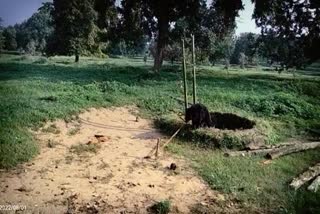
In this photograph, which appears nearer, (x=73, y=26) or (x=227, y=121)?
(x=227, y=121)

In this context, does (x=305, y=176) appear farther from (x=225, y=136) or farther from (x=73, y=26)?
(x=73, y=26)

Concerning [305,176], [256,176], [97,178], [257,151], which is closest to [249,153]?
[257,151]

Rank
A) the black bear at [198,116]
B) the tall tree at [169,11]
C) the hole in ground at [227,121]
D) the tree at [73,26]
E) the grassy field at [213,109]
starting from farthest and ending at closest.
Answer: the tree at [73,26], the tall tree at [169,11], the hole in ground at [227,121], the black bear at [198,116], the grassy field at [213,109]

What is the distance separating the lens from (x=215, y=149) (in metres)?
11.5

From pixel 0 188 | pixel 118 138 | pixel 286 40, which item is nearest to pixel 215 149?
pixel 118 138

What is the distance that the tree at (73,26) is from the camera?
112 ft

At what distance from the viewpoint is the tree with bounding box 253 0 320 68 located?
89.9ft

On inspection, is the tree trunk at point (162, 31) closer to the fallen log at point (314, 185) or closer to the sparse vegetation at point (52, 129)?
the sparse vegetation at point (52, 129)

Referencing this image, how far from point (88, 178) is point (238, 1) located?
70.9ft

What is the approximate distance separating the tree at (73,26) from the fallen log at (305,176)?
28.7m

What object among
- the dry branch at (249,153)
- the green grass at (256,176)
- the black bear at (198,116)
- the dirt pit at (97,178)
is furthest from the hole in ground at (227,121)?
the dirt pit at (97,178)

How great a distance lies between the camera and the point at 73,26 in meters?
34.8

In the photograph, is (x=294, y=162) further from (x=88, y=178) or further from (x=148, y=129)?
(x=88, y=178)

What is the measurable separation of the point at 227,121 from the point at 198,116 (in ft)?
8.19
